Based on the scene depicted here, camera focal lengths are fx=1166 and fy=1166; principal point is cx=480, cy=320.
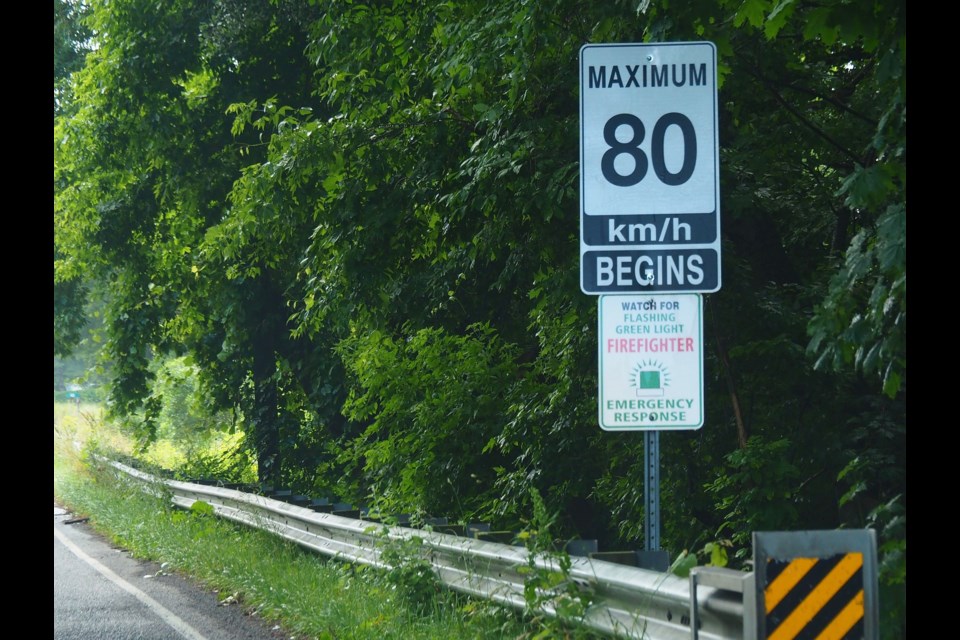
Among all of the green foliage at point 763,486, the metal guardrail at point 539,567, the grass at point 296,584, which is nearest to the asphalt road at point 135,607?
the grass at point 296,584

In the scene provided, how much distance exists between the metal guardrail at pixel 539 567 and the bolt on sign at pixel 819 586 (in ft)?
1.05

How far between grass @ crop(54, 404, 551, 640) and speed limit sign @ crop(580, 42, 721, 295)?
1967 millimetres

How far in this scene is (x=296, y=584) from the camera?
973 centimetres

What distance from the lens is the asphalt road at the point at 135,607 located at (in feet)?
28.9

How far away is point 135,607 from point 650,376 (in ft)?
20.4

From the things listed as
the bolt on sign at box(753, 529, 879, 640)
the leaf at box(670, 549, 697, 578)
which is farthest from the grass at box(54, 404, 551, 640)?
the bolt on sign at box(753, 529, 879, 640)

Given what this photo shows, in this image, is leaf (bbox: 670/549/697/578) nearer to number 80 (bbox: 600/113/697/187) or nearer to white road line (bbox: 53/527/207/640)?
number 80 (bbox: 600/113/697/187)

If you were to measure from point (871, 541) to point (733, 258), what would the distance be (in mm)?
5093

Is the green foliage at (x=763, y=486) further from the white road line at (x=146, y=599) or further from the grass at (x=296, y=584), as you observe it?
the white road line at (x=146, y=599)

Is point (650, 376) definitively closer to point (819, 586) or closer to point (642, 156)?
point (642, 156)

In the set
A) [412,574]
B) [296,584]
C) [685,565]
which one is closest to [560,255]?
[412,574]
